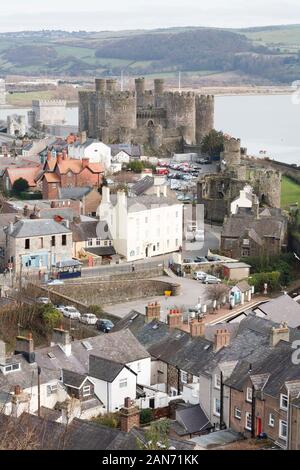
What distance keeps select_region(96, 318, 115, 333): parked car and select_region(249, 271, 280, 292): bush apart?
441cm

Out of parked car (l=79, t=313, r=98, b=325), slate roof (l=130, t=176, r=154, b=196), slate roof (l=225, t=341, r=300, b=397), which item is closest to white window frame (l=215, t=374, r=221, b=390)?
slate roof (l=225, t=341, r=300, b=397)

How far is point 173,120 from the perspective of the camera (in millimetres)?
37406

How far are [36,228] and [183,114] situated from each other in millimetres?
17471

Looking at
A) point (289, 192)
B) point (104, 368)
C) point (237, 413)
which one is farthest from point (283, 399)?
point (289, 192)

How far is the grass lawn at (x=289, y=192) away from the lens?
30.9 m

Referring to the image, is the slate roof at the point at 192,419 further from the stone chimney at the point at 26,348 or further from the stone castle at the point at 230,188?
the stone castle at the point at 230,188

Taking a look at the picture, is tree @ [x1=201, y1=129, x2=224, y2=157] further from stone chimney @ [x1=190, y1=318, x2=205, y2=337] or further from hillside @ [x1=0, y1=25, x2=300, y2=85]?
hillside @ [x1=0, y1=25, x2=300, y2=85]

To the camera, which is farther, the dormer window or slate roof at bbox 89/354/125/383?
slate roof at bbox 89/354/125/383

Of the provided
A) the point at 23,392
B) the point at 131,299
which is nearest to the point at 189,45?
the point at 131,299

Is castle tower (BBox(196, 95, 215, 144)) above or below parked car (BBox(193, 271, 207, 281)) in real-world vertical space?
above

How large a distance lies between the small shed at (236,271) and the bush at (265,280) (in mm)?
465

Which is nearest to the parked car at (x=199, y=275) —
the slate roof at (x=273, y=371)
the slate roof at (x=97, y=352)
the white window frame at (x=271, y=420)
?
the slate roof at (x=97, y=352)

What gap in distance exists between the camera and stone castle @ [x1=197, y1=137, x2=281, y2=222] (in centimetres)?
2695
